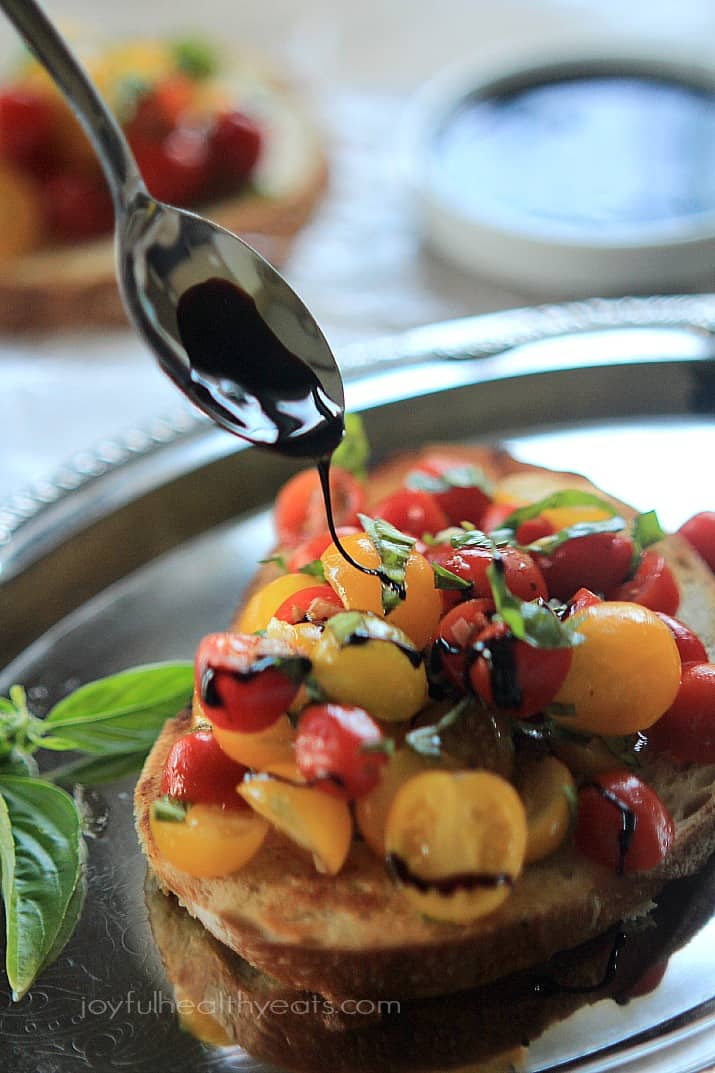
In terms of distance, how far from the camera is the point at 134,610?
84.5 inches

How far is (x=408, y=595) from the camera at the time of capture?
5.15 feet

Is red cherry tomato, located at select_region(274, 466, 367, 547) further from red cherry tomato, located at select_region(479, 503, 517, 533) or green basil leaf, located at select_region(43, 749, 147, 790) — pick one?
green basil leaf, located at select_region(43, 749, 147, 790)

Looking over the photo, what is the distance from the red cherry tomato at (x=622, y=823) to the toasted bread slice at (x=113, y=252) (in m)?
2.03

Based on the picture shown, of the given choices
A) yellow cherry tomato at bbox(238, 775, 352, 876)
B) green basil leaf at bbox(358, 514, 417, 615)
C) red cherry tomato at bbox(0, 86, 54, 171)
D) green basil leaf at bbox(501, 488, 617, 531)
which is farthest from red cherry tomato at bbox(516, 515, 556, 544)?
red cherry tomato at bbox(0, 86, 54, 171)

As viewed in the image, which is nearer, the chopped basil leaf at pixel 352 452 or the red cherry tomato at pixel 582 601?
the red cherry tomato at pixel 582 601

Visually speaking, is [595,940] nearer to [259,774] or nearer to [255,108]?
[259,774]

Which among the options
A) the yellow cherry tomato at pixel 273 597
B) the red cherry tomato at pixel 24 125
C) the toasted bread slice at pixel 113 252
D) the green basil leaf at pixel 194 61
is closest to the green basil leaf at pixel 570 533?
the yellow cherry tomato at pixel 273 597

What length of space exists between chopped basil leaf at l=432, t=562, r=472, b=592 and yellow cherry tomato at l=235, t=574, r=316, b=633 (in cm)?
20

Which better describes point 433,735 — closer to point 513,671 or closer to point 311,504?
point 513,671

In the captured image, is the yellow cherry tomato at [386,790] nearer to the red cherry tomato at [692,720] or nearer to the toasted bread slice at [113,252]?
the red cherry tomato at [692,720]

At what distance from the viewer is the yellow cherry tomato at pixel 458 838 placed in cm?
136

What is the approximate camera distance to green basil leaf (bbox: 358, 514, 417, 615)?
1.56 metres

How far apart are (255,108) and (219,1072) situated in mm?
2877

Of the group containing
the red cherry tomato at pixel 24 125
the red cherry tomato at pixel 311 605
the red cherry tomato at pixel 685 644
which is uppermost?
the red cherry tomato at pixel 24 125
